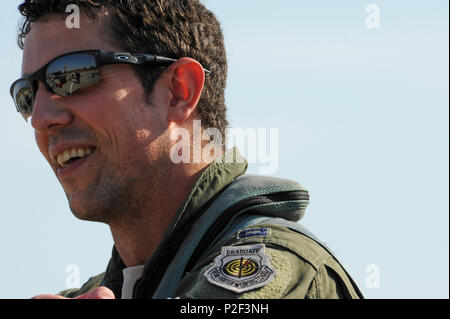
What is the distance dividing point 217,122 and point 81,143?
1.13 metres

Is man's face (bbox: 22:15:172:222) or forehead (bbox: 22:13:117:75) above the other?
forehead (bbox: 22:13:117:75)

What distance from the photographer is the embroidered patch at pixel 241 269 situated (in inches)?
143

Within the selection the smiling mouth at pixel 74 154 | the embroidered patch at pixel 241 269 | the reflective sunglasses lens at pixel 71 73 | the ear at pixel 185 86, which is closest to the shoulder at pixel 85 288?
the smiling mouth at pixel 74 154

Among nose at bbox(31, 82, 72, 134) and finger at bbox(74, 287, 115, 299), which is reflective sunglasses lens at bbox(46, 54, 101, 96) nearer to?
nose at bbox(31, 82, 72, 134)

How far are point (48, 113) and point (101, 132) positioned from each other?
38cm

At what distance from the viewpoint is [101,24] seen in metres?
5.26

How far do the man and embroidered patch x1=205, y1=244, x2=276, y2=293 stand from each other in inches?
11.2

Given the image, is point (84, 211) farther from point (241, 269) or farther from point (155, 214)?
point (241, 269)

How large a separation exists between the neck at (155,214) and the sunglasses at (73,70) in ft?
2.70

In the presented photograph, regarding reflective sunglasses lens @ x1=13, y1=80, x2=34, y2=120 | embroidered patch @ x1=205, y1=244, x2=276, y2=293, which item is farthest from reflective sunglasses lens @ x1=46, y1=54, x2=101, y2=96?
embroidered patch @ x1=205, y1=244, x2=276, y2=293

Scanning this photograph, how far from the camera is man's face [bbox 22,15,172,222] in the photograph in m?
4.98

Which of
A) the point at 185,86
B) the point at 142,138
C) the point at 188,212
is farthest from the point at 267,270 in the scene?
the point at 185,86
